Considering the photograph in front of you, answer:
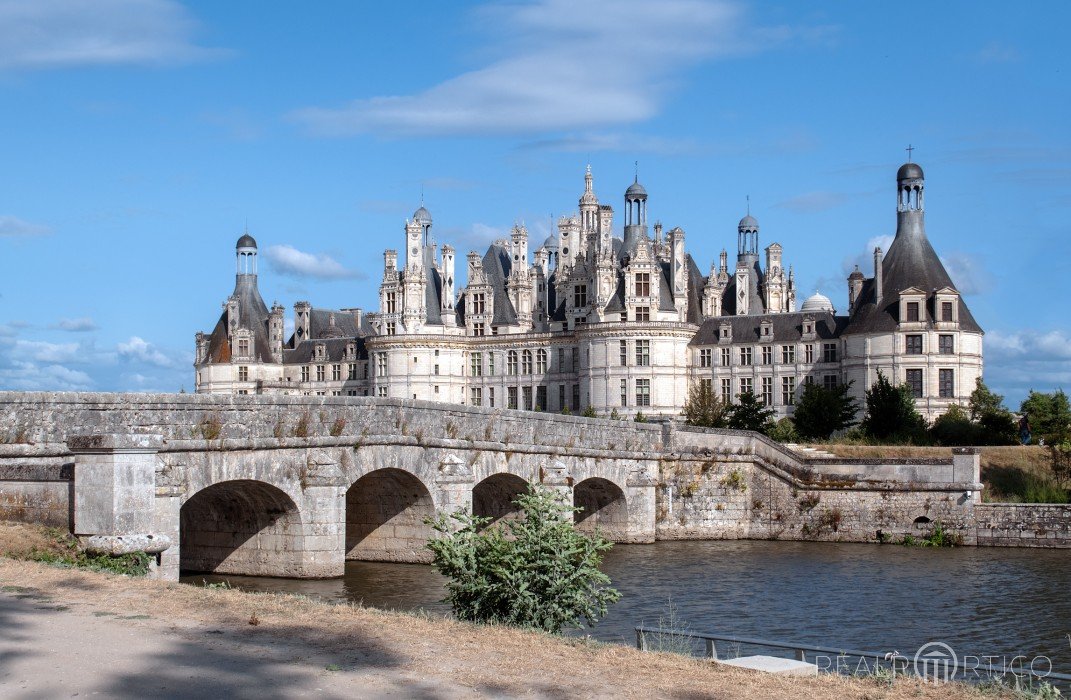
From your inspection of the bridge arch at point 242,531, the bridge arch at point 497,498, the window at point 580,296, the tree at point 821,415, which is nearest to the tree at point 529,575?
the bridge arch at point 242,531

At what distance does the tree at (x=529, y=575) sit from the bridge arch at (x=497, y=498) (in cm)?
1761

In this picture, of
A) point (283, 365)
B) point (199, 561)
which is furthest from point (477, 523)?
point (283, 365)

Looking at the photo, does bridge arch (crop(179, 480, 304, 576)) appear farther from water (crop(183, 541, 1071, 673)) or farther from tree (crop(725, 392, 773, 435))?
tree (crop(725, 392, 773, 435))

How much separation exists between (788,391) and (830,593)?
40.7 meters

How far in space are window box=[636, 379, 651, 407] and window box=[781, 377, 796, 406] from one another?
271 inches

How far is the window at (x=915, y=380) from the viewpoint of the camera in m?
60.3

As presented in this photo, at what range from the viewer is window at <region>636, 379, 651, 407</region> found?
218 feet

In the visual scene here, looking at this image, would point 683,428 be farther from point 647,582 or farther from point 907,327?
point 907,327

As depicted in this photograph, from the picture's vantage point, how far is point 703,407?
6175 cm

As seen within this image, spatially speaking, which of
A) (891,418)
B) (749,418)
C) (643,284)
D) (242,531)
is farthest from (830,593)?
(643,284)

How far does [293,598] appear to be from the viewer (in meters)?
14.0

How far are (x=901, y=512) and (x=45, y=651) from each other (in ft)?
99.2

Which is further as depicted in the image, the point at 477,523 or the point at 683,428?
the point at 683,428

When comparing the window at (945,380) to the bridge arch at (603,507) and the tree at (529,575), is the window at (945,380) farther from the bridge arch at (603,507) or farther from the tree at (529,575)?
the tree at (529,575)
